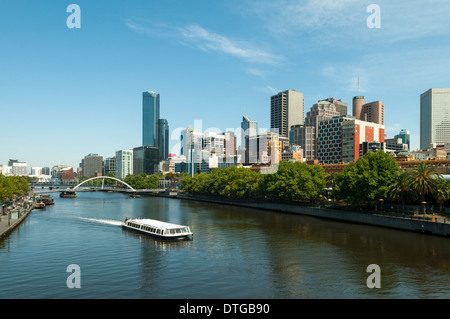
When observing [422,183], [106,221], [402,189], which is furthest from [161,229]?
[422,183]

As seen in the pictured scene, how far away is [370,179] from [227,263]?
41672 millimetres

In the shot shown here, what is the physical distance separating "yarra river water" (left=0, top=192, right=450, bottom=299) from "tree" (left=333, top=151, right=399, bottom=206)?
308 inches

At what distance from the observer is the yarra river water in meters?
32.1

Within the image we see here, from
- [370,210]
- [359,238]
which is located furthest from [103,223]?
[370,210]

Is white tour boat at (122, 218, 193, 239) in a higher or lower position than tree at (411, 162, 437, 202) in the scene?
lower

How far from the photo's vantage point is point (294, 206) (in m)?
96.2

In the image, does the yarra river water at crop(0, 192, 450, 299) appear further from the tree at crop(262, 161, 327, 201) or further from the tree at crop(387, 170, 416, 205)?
the tree at crop(262, 161, 327, 201)

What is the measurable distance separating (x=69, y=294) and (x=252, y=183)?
92.3 meters

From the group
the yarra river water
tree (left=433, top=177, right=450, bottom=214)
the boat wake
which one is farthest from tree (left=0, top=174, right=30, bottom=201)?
tree (left=433, top=177, right=450, bottom=214)

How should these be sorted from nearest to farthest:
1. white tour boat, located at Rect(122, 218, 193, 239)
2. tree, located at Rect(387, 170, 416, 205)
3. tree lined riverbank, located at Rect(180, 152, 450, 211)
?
white tour boat, located at Rect(122, 218, 193, 239), tree lined riverbank, located at Rect(180, 152, 450, 211), tree, located at Rect(387, 170, 416, 205)

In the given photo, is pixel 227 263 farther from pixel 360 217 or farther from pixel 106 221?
pixel 106 221

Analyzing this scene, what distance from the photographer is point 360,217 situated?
7319 cm

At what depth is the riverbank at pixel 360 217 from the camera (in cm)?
5763

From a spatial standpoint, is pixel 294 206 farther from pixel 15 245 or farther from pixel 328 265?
pixel 15 245
